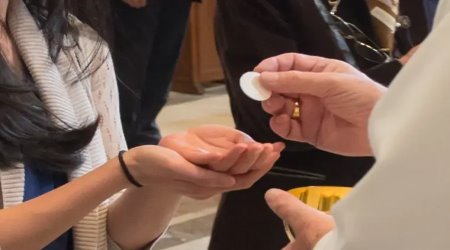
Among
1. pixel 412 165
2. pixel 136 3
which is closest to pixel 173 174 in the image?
pixel 412 165

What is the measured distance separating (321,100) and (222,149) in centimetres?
16

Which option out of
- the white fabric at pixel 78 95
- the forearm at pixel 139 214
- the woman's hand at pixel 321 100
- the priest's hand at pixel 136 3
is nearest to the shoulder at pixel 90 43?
the white fabric at pixel 78 95

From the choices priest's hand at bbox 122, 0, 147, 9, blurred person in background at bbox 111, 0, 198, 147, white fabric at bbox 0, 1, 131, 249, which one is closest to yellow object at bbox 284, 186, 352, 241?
white fabric at bbox 0, 1, 131, 249

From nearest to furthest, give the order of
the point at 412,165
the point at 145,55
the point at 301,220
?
1. the point at 412,165
2. the point at 301,220
3. the point at 145,55

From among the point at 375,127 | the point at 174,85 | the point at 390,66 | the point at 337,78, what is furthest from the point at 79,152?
the point at 174,85

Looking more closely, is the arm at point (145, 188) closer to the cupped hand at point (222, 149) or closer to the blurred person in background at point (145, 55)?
the cupped hand at point (222, 149)

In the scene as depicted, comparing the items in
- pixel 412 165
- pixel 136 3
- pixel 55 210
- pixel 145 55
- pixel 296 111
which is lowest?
pixel 145 55

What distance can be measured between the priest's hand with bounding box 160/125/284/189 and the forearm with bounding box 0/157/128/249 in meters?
0.10

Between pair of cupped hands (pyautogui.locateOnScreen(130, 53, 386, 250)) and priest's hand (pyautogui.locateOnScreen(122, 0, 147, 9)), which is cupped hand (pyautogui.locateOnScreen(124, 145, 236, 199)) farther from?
priest's hand (pyautogui.locateOnScreen(122, 0, 147, 9))

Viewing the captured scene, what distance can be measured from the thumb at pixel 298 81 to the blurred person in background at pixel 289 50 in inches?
14.3

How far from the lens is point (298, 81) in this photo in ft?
3.84

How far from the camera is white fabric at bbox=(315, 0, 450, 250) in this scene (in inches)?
23.8

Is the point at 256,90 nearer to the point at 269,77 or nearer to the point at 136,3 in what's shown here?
the point at 269,77

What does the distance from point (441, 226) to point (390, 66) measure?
93 cm
